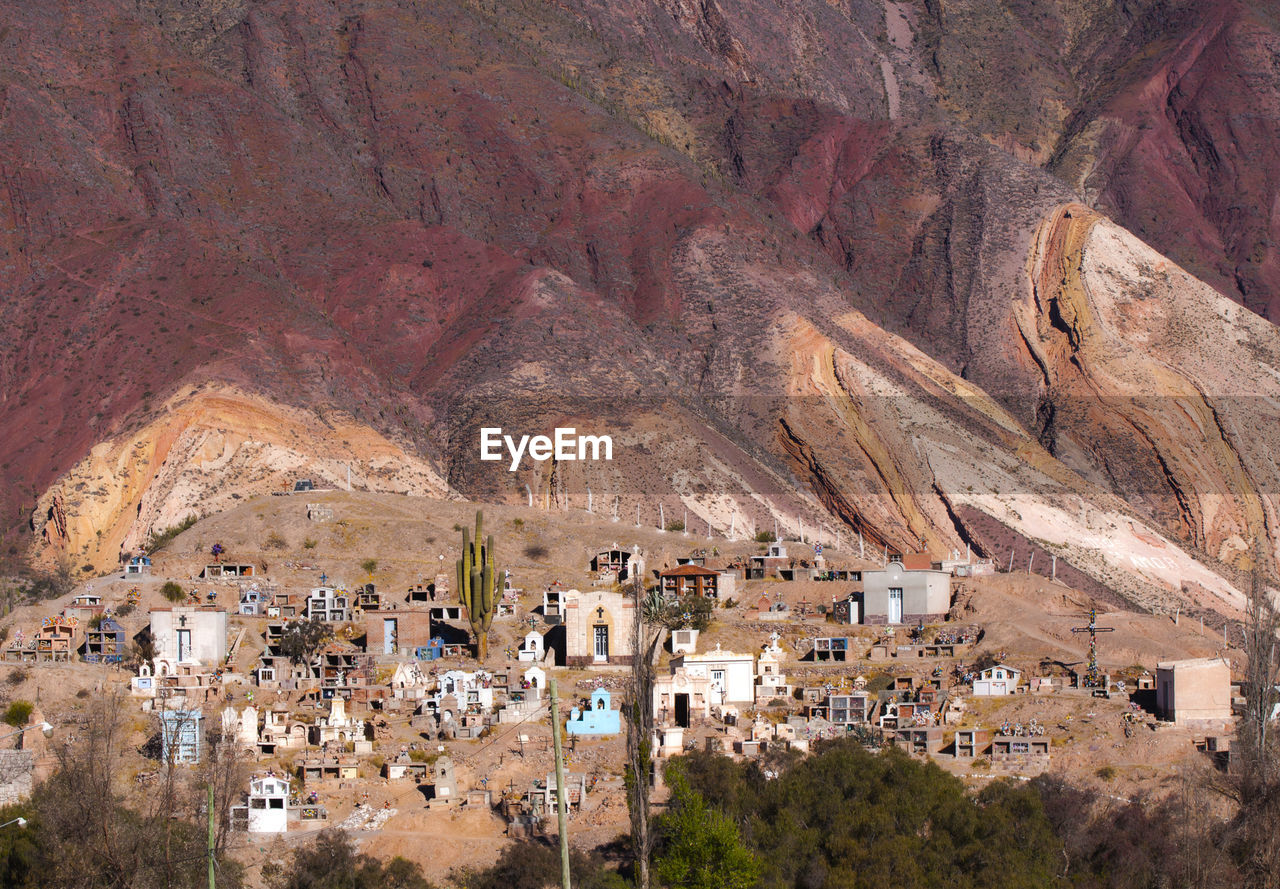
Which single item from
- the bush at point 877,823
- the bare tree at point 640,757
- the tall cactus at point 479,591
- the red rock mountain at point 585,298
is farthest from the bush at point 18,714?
the red rock mountain at point 585,298

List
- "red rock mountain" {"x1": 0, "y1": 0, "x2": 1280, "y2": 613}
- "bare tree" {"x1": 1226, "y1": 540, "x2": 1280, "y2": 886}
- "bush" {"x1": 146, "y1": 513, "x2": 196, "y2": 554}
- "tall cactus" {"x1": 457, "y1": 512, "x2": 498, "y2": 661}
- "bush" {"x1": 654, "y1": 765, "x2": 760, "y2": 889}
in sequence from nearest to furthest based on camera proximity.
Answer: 1. "bush" {"x1": 654, "y1": 765, "x2": 760, "y2": 889}
2. "bare tree" {"x1": 1226, "y1": 540, "x2": 1280, "y2": 886}
3. "tall cactus" {"x1": 457, "y1": 512, "x2": 498, "y2": 661}
4. "bush" {"x1": 146, "y1": 513, "x2": 196, "y2": 554}
5. "red rock mountain" {"x1": 0, "y1": 0, "x2": 1280, "y2": 613}

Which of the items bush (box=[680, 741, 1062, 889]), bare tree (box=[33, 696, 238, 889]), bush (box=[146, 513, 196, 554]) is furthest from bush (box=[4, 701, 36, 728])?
bush (box=[146, 513, 196, 554])

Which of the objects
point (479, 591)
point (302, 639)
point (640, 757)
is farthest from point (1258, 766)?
point (302, 639)

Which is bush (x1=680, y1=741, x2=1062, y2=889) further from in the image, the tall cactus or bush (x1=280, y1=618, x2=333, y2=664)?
bush (x1=280, y1=618, x2=333, y2=664)

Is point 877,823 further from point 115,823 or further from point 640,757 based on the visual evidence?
point 115,823

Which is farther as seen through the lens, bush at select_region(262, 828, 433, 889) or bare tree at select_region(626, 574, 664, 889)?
bush at select_region(262, 828, 433, 889)

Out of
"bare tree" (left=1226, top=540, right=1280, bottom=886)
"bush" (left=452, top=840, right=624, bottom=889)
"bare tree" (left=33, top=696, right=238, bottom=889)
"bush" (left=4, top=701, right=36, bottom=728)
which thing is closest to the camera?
"bare tree" (left=33, top=696, right=238, bottom=889)

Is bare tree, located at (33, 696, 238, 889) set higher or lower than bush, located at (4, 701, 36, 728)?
lower

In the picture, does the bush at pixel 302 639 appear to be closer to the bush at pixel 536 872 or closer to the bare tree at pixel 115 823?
the bare tree at pixel 115 823
